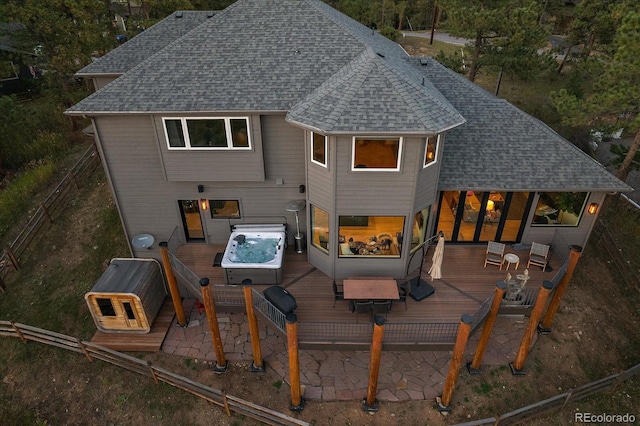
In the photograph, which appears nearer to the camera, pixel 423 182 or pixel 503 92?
pixel 423 182

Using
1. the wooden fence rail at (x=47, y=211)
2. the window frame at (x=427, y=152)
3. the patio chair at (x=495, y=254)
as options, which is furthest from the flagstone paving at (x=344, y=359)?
the wooden fence rail at (x=47, y=211)

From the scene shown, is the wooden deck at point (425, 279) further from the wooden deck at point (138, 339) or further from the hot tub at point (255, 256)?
the wooden deck at point (138, 339)

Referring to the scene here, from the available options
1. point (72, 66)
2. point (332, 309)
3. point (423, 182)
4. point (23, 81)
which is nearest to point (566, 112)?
point (423, 182)

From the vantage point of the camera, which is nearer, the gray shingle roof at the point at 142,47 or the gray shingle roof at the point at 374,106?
the gray shingle roof at the point at 374,106

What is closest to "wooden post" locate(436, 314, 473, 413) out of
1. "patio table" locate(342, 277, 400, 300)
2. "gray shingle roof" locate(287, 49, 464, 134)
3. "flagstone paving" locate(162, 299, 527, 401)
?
"flagstone paving" locate(162, 299, 527, 401)

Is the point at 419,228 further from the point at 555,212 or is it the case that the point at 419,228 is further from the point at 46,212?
the point at 46,212

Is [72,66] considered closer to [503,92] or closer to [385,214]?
[385,214]

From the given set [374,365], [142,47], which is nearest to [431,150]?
[374,365]
